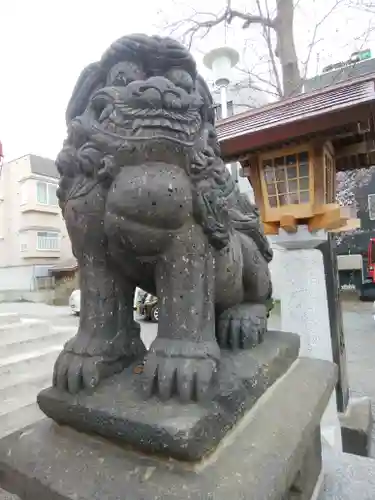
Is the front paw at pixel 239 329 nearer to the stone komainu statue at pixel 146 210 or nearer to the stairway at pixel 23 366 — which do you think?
the stone komainu statue at pixel 146 210

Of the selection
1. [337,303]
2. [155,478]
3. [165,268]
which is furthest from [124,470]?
[337,303]

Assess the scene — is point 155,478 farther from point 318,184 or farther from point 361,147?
point 361,147

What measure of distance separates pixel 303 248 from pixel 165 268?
54.6 inches

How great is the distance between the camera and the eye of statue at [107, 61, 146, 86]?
2.43ft

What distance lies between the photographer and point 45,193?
45.8ft

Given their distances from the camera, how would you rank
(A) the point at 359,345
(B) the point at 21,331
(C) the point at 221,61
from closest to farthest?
1. (B) the point at 21,331
2. (A) the point at 359,345
3. (C) the point at 221,61

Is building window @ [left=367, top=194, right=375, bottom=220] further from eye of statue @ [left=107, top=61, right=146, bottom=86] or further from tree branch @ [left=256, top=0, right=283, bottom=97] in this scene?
eye of statue @ [left=107, top=61, right=146, bottom=86]

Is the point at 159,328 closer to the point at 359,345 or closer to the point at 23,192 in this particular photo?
the point at 359,345

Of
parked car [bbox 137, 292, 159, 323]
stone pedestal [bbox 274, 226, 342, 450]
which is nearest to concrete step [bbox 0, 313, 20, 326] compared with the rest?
stone pedestal [bbox 274, 226, 342, 450]

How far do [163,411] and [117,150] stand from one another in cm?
50

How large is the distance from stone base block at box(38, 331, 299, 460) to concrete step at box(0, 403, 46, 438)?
1310 mm

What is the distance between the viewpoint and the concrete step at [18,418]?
1828mm

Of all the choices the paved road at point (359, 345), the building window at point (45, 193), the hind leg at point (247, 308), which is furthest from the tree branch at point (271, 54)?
the building window at point (45, 193)

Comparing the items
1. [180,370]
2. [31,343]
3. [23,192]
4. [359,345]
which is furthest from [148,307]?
[23,192]
